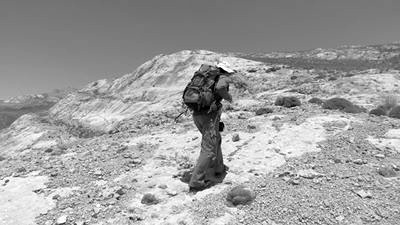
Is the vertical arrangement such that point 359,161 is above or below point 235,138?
above

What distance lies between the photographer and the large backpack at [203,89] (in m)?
7.95

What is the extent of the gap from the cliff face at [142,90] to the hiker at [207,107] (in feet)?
95.3

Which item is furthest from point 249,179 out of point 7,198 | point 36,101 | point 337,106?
point 36,101

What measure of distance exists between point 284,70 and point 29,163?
30.7 meters

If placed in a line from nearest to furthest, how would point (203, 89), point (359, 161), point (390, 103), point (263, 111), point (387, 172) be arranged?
1. point (203, 89)
2. point (387, 172)
3. point (359, 161)
4. point (263, 111)
5. point (390, 103)

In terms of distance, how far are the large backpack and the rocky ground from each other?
211 centimetres

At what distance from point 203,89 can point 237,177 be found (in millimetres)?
2595

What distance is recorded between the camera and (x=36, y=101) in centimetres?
15812

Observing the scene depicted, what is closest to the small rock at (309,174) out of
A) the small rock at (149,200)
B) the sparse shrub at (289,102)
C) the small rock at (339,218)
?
the small rock at (339,218)

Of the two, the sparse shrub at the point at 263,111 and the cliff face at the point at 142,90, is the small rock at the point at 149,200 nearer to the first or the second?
the sparse shrub at the point at 263,111

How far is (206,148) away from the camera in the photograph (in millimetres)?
8266

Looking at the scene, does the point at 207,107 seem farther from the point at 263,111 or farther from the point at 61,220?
the point at 263,111

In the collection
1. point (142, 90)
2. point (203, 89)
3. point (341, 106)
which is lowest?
point (142, 90)

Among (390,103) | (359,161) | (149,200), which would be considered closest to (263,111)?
(390,103)
